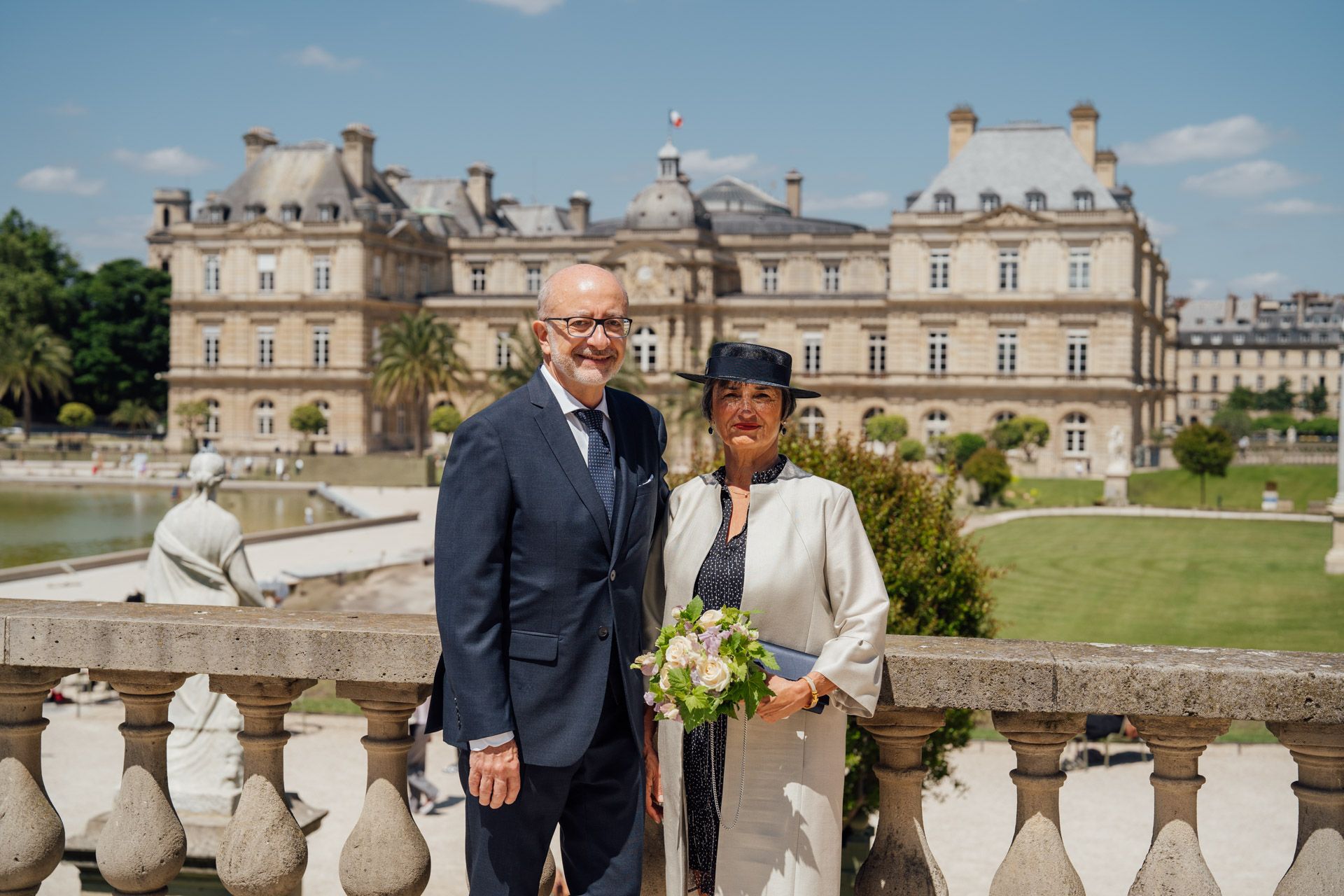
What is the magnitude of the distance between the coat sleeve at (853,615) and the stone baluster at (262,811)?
1.59 m

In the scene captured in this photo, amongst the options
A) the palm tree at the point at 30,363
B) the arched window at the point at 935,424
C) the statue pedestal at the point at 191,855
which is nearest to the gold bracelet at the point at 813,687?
the statue pedestal at the point at 191,855

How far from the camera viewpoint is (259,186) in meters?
62.9

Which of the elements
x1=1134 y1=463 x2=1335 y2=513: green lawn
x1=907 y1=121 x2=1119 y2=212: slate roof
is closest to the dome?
x1=907 y1=121 x2=1119 y2=212: slate roof

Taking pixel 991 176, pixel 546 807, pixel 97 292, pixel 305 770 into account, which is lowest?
pixel 305 770

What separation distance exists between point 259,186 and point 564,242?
15.3m

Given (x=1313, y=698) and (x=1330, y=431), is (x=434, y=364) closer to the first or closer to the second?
(x=1313, y=698)

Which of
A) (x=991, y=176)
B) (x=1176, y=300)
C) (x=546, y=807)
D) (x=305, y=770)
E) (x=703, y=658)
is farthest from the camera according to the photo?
(x=1176, y=300)

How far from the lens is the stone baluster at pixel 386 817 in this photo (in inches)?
146

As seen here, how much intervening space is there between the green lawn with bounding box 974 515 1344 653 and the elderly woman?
11.1 m

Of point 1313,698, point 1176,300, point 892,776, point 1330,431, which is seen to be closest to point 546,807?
point 892,776

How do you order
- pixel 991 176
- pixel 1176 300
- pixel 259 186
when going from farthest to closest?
pixel 1176 300 < pixel 259 186 < pixel 991 176

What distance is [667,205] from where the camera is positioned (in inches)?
2360

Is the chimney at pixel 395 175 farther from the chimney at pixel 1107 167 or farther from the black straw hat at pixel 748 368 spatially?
the black straw hat at pixel 748 368

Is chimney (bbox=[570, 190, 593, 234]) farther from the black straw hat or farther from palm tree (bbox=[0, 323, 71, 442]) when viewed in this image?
the black straw hat
